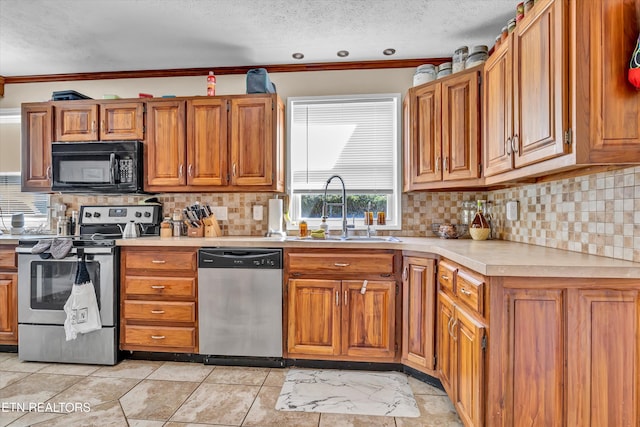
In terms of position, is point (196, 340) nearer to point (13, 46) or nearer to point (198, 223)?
point (198, 223)

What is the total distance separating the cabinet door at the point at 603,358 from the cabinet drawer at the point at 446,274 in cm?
61

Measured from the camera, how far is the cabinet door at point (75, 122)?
3076 millimetres

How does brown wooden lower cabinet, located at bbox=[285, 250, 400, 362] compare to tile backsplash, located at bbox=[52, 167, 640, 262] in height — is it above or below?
below

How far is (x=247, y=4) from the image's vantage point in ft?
7.75

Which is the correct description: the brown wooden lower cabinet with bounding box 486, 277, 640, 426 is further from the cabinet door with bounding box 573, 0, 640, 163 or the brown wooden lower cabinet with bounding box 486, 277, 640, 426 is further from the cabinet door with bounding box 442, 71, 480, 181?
the cabinet door with bounding box 442, 71, 480, 181

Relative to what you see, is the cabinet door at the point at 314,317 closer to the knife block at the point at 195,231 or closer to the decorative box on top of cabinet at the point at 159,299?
the decorative box on top of cabinet at the point at 159,299

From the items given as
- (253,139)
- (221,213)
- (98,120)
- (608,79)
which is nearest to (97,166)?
(98,120)

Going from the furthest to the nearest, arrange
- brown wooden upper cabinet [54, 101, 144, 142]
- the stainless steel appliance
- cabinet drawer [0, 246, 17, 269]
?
brown wooden upper cabinet [54, 101, 144, 142] → cabinet drawer [0, 246, 17, 269] → the stainless steel appliance

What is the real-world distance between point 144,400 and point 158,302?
0.71 meters

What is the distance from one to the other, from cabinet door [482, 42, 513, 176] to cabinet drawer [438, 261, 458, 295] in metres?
0.65

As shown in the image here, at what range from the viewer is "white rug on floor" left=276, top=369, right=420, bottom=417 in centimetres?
204

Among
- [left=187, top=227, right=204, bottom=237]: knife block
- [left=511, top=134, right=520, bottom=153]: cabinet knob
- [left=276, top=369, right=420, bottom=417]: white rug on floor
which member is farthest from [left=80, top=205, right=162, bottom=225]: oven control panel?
[left=511, top=134, right=520, bottom=153]: cabinet knob

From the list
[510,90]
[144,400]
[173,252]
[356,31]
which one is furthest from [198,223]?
[510,90]

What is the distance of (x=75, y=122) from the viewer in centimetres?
310
